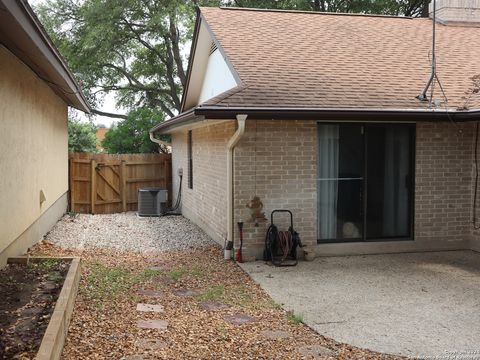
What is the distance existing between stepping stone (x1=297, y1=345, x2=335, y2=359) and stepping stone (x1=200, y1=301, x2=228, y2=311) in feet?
5.03

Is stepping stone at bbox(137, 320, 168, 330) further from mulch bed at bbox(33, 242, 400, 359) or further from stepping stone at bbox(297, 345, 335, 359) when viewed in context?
stepping stone at bbox(297, 345, 335, 359)

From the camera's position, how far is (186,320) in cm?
571

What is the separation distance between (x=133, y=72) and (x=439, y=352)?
93.6 feet

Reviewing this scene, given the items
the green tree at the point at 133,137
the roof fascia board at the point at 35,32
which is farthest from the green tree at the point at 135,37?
the roof fascia board at the point at 35,32

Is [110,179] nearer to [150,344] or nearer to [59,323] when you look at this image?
[150,344]

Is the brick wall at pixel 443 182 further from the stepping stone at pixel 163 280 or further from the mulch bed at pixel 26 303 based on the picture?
the mulch bed at pixel 26 303

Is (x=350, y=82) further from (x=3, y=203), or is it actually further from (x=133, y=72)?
(x=133, y=72)

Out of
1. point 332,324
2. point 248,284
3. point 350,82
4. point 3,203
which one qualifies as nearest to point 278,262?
point 248,284

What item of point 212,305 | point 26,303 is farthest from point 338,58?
point 26,303

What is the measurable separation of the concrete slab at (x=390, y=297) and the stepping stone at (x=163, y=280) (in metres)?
1.23

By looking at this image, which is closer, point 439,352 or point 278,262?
point 439,352

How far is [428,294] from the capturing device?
688 cm

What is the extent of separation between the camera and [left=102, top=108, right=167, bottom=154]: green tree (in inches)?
762

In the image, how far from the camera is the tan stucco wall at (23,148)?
680cm
